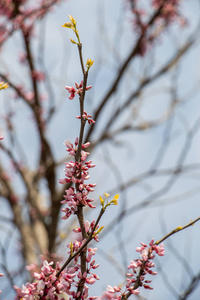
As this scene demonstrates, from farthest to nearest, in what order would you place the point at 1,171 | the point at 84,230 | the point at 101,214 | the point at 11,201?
the point at 1,171 → the point at 11,201 → the point at 84,230 → the point at 101,214

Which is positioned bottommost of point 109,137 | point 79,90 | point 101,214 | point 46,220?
point 101,214

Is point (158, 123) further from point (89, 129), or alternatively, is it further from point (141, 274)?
point (141, 274)

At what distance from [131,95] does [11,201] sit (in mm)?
2796

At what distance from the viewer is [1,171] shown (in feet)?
22.6

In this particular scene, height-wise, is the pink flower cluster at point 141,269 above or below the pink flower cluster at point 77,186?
below

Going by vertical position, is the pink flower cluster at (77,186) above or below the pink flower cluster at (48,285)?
above

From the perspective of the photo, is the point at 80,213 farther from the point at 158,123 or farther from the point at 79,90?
the point at 158,123

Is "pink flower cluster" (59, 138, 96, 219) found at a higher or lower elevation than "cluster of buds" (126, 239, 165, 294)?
higher

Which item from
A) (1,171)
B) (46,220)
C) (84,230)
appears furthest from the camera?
(1,171)

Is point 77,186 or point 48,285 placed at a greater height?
point 77,186

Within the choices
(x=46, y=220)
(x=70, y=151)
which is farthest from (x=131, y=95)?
(x=70, y=151)

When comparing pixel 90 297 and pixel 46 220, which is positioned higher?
pixel 46 220

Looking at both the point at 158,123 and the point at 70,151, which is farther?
the point at 158,123

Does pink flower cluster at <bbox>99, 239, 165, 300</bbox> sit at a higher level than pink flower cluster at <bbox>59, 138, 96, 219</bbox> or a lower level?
lower
